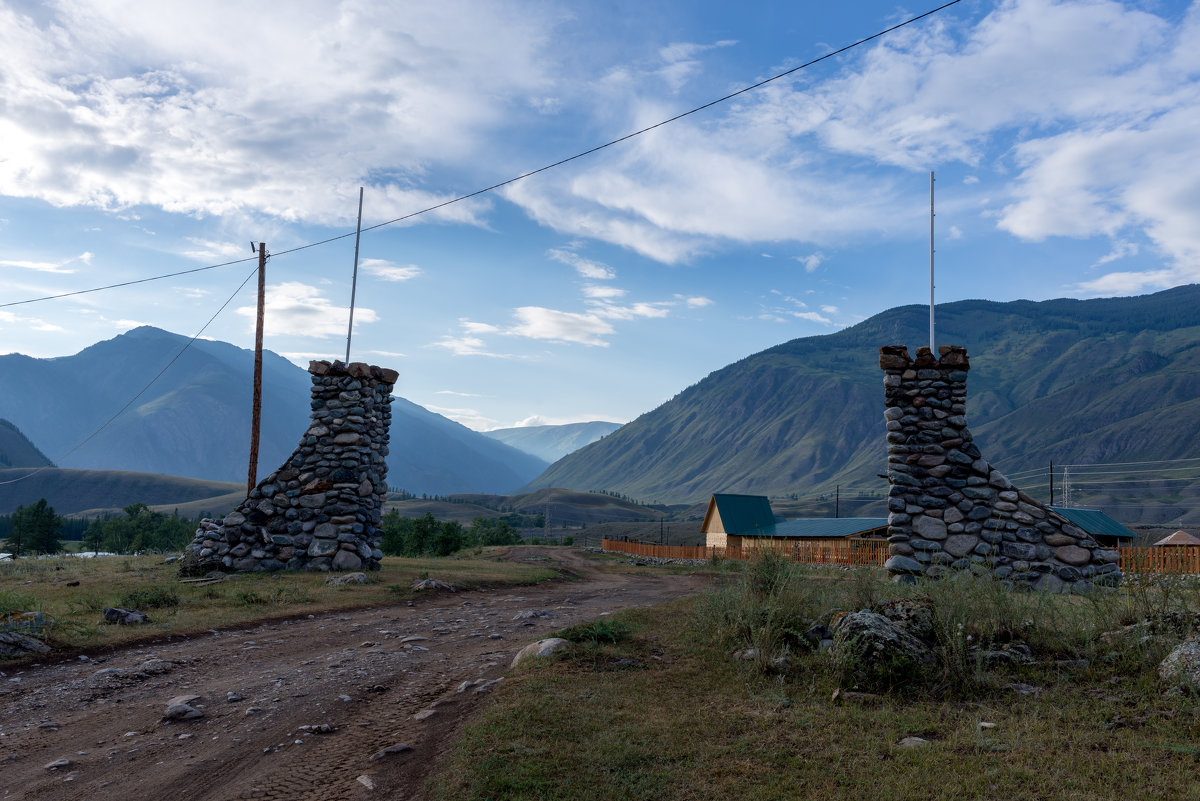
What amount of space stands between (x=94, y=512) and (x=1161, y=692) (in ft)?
661

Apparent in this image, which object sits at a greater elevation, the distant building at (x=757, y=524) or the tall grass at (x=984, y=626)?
the tall grass at (x=984, y=626)

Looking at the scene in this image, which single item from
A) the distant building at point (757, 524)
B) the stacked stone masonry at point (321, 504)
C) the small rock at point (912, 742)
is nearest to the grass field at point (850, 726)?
the small rock at point (912, 742)

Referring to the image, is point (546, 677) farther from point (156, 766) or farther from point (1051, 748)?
point (1051, 748)

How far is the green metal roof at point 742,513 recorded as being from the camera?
5231 cm

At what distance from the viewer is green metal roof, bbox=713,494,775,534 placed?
52.3 metres

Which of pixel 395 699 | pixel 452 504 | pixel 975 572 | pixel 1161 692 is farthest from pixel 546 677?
pixel 452 504

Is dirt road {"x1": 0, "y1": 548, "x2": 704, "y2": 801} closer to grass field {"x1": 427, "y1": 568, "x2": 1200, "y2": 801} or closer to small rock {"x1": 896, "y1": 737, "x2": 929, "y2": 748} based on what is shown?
grass field {"x1": 427, "y1": 568, "x2": 1200, "y2": 801}

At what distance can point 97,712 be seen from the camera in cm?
682

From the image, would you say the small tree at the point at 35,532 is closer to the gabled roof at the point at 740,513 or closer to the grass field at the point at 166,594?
the grass field at the point at 166,594

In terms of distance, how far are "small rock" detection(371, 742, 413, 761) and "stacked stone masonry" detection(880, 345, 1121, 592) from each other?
29.8ft

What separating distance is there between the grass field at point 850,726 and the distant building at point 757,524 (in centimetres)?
4063

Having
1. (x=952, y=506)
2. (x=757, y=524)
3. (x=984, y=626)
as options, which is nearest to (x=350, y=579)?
(x=952, y=506)

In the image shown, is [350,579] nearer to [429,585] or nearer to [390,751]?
[429,585]

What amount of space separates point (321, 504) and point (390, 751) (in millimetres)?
13610
